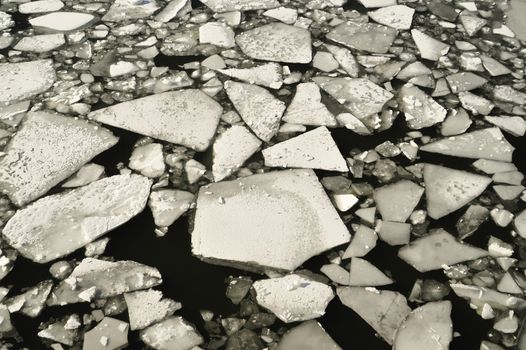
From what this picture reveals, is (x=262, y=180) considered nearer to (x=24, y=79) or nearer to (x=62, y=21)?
(x=24, y=79)

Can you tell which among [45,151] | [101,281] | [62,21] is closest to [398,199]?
[101,281]

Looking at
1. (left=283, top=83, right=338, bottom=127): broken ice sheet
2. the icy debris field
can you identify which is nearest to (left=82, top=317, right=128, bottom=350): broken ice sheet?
the icy debris field

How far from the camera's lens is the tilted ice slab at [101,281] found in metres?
1.37

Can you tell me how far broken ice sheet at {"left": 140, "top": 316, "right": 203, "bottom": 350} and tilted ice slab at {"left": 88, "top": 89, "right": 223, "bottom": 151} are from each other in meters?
0.73

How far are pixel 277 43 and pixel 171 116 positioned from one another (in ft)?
2.45

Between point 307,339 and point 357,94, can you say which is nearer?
point 307,339

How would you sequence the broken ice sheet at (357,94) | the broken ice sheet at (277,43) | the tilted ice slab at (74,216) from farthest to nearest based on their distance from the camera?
1. the broken ice sheet at (277,43)
2. the broken ice sheet at (357,94)
3. the tilted ice slab at (74,216)

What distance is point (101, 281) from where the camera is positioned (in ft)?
4.61

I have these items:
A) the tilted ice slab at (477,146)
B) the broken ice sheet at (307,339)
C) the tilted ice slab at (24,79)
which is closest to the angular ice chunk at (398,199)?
the tilted ice slab at (477,146)

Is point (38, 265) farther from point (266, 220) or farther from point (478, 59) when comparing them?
point (478, 59)

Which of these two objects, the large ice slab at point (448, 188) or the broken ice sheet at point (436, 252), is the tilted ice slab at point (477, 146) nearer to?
the large ice slab at point (448, 188)

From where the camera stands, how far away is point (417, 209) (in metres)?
1.61

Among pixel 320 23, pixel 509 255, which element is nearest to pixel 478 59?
pixel 320 23

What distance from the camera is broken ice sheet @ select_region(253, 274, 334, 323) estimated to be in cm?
133
